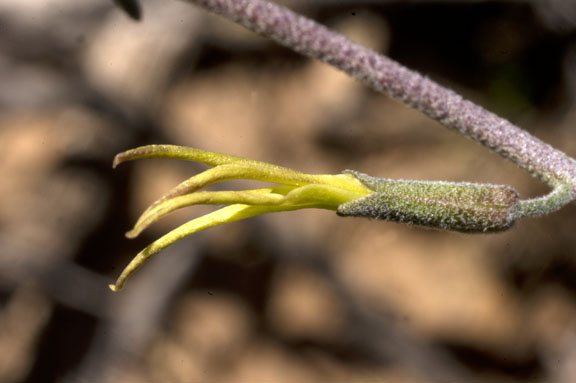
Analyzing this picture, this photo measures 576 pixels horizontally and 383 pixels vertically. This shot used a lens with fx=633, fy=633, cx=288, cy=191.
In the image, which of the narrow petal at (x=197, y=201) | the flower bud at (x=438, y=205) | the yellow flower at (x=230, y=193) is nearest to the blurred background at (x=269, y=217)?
the flower bud at (x=438, y=205)

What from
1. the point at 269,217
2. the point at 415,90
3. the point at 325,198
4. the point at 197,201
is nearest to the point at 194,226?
the point at 197,201

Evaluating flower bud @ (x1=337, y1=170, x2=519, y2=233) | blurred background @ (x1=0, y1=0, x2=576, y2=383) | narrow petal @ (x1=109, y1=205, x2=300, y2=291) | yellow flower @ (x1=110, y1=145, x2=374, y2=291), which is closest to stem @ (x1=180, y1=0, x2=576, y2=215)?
flower bud @ (x1=337, y1=170, x2=519, y2=233)

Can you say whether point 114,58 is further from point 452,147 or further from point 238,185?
point 452,147

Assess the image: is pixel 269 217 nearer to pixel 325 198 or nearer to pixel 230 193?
pixel 325 198

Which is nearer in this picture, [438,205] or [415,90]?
[438,205]

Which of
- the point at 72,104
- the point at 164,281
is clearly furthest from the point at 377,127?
the point at 72,104
